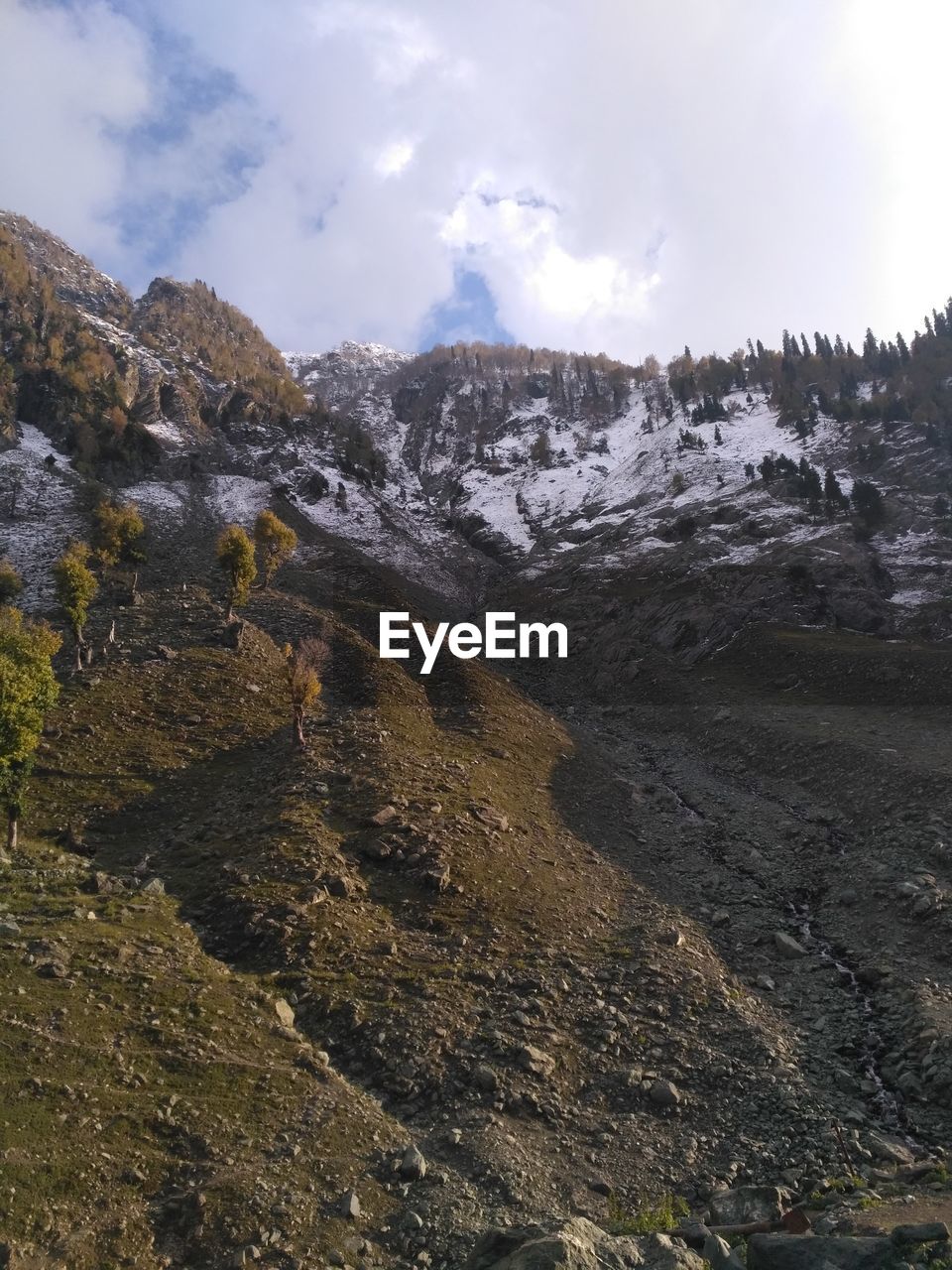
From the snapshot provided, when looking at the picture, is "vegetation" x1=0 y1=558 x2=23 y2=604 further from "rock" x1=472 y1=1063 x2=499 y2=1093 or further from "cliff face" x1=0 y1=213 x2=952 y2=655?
"rock" x1=472 y1=1063 x2=499 y2=1093

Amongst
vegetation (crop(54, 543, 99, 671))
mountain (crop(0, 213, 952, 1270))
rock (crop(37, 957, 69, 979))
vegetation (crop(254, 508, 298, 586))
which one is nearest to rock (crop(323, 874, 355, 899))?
mountain (crop(0, 213, 952, 1270))

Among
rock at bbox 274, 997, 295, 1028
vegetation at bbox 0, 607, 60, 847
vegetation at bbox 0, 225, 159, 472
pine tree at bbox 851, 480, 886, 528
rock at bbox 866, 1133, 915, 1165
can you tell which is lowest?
rock at bbox 866, 1133, 915, 1165

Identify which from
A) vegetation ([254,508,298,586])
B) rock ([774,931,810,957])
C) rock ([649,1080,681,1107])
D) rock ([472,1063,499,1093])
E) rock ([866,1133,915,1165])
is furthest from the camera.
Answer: vegetation ([254,508,298,586])

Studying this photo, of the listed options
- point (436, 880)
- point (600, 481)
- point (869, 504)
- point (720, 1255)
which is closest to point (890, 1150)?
point (720, 1255)

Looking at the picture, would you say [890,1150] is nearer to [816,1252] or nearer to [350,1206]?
[816,1252]

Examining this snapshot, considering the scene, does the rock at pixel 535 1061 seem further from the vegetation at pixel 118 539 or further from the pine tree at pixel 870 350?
the pine tree at pixel 870 350

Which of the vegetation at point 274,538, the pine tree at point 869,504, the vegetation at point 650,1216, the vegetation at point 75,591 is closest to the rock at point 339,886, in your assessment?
the vegetation at point 650,1216

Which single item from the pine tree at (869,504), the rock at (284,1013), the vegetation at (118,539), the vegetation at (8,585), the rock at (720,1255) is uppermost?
the pine tree at (869,504)
